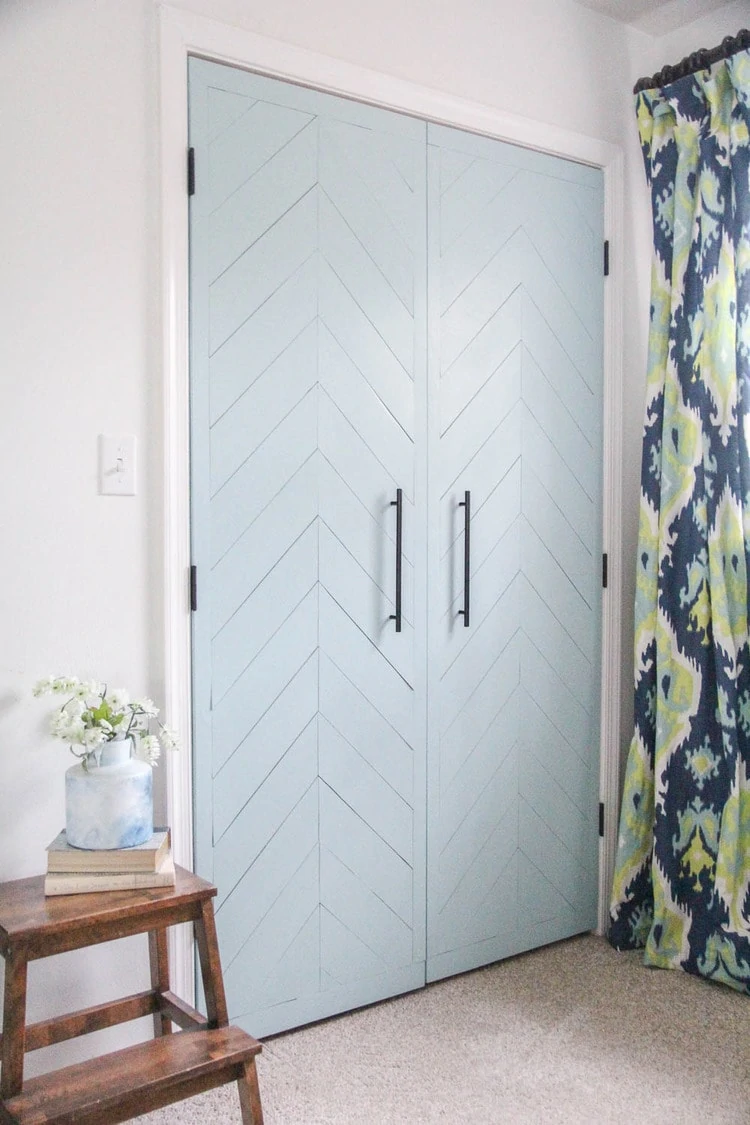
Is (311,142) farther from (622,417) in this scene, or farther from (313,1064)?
(313,1064)

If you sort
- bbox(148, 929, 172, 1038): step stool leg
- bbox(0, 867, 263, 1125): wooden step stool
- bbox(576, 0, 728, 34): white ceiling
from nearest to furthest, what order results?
1. bbox(0, 867, 263, 1125): wooden step stool
2. bbox(148, 929, 172, 1038): step stool leg
3. bbox(576, 0, 728, 34): white ceiling

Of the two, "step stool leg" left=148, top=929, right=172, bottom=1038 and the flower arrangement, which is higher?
the flower arrangement

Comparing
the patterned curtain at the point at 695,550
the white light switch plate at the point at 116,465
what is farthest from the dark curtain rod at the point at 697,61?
the white light switch plate at the point at 116,465

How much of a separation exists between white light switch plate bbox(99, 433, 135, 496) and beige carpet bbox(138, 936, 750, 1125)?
4.06 ft

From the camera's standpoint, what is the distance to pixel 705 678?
2.49 metres

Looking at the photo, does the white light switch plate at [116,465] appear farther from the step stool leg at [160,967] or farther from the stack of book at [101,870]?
the step stool leg at [160,967]

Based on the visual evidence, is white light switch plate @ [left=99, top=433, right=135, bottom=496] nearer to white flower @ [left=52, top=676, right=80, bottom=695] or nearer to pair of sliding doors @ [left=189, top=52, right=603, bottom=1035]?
pair of sliding doors @ [left=189, top=52, right=603, bottom=1035]

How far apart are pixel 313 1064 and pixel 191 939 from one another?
→ 1.25ft

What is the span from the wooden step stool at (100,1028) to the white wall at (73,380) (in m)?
0.18

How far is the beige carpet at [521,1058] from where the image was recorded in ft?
6.22

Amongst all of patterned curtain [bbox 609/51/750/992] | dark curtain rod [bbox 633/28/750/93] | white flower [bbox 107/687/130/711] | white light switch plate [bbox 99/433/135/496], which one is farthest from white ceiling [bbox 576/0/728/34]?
white flower [bbox 107/687/130/711]

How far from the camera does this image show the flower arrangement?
166 centimetres

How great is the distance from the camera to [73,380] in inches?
73.5

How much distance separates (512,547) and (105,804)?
130 cm
